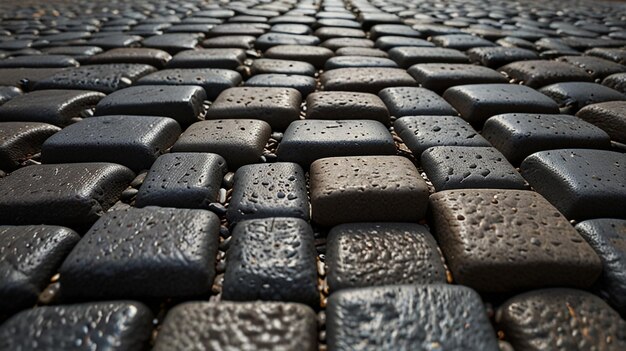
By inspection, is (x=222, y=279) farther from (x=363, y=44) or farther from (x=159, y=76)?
(x=363, y=44)

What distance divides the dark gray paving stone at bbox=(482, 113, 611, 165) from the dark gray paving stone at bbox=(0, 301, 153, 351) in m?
1.11

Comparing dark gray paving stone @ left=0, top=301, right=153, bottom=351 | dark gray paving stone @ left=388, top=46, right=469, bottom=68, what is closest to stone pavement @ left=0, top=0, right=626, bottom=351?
dark gray paving stone @ left=0, top=301, right=153, bottom=351

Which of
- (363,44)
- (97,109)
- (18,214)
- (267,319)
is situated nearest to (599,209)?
(267,319)

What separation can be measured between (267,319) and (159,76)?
4.83ft

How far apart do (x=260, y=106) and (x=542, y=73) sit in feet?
4.31

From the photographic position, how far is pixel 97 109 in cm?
158

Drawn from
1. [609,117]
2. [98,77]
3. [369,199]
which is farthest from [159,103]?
[609,117]

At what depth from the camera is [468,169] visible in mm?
1146

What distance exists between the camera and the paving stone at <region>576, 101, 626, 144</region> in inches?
56.6

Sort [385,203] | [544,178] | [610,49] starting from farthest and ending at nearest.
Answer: [610,49], [544,178], [385,203]

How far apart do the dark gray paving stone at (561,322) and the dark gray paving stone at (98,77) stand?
5.56 ft

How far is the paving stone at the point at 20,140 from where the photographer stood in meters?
1.27

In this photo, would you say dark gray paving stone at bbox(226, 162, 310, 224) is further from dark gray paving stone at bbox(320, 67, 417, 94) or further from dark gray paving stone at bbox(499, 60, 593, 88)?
dark gray paving stone at bbox(499, 60, 593, 88)

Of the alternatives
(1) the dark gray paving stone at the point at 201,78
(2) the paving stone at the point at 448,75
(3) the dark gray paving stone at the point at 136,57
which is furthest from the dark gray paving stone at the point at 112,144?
(2) the paving stone at the point at 448,75
